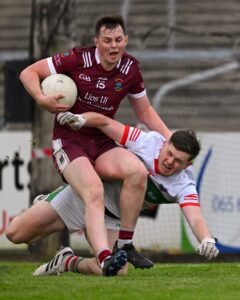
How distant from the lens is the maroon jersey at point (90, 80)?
9398 mm

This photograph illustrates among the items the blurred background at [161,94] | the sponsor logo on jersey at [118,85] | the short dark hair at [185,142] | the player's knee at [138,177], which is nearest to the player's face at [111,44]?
the sponsor logo on jersey at [118,85]

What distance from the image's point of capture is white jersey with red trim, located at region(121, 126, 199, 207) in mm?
9219

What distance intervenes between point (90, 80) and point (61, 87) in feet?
1.00

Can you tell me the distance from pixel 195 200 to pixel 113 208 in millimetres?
810

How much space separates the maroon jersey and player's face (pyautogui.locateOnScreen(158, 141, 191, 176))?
0.62m

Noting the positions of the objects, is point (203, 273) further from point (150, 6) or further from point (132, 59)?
point (150, 6)

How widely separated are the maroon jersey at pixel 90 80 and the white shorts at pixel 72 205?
473 millimetres

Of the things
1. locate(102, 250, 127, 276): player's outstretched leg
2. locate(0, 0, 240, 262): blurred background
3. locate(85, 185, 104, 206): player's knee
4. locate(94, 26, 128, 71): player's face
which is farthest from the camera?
locate(0, 0, 240, 262): blurred background

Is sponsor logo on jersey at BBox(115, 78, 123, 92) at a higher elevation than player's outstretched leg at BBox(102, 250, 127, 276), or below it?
higher

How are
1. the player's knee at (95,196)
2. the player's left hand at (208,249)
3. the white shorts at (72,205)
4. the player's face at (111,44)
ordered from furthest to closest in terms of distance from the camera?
1. the white shorts at (72,205)
2. the player's face at (111,44)
3. the player's knee at (95,196)
4. the player's left hand at (208,249)

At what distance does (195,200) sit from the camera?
9203 mm

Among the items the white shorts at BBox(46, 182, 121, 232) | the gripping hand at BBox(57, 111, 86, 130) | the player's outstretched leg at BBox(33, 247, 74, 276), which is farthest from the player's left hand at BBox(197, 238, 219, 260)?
the player's outstretched leg at BBox(33, 247, 74, 276)

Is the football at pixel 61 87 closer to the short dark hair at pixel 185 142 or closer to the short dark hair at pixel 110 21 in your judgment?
the short dark hair at pixel 110 21

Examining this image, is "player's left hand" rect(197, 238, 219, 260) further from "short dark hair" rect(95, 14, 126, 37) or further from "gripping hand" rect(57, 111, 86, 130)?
"short dark hair" rect(95, 14, 126, 37)
